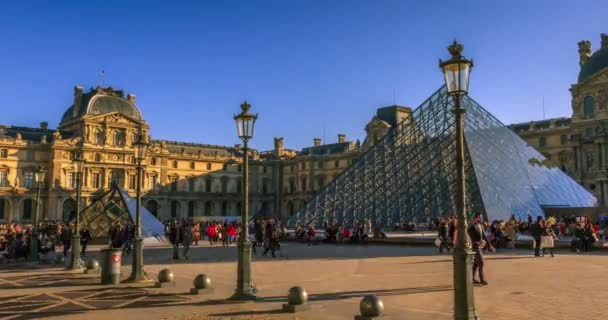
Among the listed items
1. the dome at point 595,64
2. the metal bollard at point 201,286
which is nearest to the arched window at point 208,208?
the dome at point 595,64

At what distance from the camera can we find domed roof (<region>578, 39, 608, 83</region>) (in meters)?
51.2

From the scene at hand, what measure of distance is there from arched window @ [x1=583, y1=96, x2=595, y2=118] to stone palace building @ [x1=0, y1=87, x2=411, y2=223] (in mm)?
19743

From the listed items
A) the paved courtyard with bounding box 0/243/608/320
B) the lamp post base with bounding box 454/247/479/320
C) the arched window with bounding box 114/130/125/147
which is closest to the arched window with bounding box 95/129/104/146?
the arched window with bounding box 114/130/125/147

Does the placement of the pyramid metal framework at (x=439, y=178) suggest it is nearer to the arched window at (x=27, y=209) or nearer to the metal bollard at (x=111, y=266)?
the metal bollard at (x=111, y=266)

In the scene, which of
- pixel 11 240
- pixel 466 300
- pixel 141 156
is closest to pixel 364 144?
pixel 11 240

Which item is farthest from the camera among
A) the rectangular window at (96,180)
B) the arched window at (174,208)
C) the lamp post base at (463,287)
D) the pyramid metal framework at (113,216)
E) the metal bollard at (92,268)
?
the arched window at (174,208)

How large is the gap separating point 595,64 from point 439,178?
34521mm

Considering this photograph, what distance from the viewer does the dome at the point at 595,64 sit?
51156 mm

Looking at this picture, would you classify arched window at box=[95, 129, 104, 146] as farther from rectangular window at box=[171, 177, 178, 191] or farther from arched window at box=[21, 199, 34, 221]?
rectangular window at box=[171, 177, 178, 191]

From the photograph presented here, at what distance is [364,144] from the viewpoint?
65812mm

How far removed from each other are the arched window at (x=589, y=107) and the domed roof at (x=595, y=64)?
1968mm

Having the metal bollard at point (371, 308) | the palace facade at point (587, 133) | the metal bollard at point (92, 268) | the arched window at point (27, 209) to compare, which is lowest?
the metal bollard at point (92, 268)

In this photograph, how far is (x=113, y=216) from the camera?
1107 inches

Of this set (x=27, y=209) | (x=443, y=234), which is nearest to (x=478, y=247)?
(x=443, y=234)
